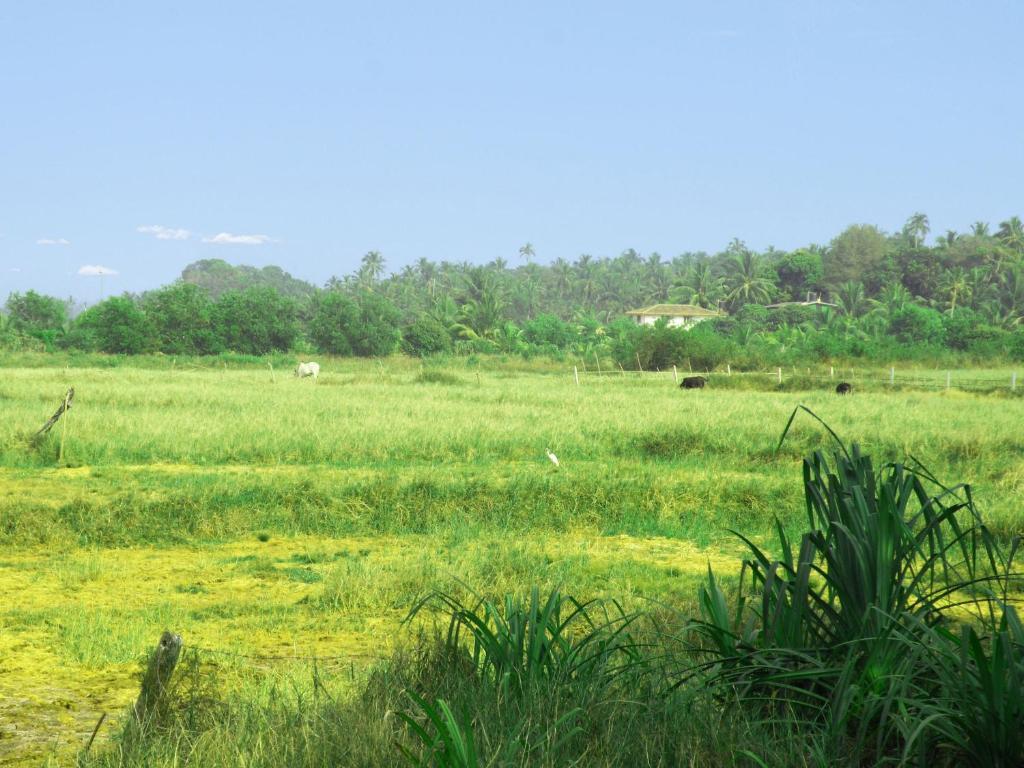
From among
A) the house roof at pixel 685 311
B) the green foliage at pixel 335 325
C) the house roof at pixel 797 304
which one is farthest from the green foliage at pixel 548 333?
the house roof at pixel 797 304

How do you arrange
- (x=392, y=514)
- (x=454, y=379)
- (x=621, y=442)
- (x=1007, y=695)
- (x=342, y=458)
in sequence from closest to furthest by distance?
1. (x=1007, y=695)
2. (x=392, y=514)
3. (x=342, y=458)
4. (x=621, y=442)
5. (x=454, y=379)

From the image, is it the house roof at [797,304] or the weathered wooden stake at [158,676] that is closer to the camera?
the weathered wooden stake at [158,676]

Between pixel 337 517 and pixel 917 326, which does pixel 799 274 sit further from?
pixel 337 517

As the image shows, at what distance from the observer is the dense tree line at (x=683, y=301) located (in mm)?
50031

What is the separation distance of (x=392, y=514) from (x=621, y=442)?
590cm

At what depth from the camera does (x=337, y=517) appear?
10.9 meters

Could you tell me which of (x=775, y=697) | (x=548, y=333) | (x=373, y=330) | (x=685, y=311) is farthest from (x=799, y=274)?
(x=775, y=697)

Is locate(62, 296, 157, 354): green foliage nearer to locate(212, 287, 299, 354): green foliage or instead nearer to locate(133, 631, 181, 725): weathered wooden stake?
locate(212, 287, 299, 354): green foliage

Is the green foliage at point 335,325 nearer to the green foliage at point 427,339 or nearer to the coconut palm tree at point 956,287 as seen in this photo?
the green foliage at point 427,339

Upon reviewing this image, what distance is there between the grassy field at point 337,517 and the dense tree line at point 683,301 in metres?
30.2

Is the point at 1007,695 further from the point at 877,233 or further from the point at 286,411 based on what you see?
the point at 877,233

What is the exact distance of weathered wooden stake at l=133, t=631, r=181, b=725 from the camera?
4145 mm

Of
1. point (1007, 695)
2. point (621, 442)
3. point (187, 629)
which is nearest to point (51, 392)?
point (621, 442)

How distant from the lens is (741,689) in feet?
13.3
